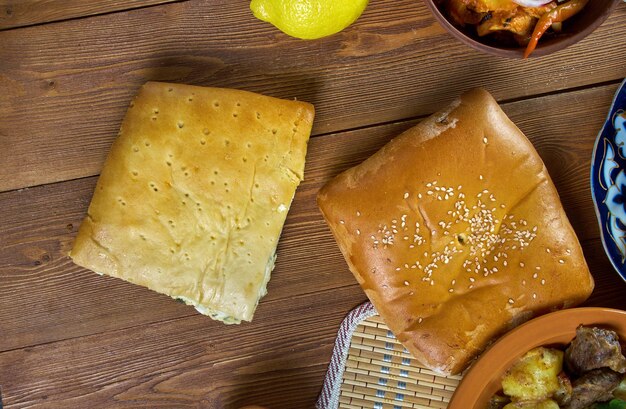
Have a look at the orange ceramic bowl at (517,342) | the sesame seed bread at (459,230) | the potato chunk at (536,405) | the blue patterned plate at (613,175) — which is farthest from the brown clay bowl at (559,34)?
the potato chunk at (536,405)

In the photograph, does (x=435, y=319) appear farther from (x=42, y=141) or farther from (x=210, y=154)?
(x=42, y=141)

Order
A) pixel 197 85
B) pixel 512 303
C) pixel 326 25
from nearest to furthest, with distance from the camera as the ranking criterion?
pixel 326 25 → pixel 512 303 → pixel 197 85

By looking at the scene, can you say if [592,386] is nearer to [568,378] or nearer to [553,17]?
[568,378]

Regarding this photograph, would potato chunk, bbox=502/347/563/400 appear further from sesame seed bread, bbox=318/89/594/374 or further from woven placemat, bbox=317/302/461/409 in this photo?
woven placemat, bbox=317/302/461/409

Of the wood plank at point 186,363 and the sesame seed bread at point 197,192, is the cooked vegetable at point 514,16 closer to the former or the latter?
the sesame seed bread at point 197,192

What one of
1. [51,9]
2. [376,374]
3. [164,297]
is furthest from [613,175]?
[51,9]

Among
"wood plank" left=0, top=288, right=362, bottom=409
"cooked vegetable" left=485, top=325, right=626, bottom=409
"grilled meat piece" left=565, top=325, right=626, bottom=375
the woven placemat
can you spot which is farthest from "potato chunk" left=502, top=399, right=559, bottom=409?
"wood plank" left=0, top=288, right=362, bottom=409

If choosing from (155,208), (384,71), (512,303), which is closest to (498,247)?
(512,303)
